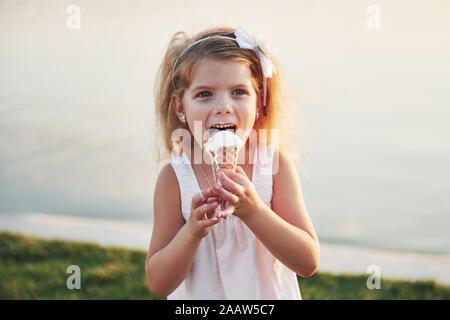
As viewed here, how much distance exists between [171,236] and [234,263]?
29cm

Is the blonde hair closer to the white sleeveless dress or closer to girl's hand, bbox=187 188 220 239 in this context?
the white sleeveless dress

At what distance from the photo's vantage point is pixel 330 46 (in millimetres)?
7730

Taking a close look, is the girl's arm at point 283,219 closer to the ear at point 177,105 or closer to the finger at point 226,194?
the finger at point 226,194

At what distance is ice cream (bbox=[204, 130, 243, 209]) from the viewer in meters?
1.92

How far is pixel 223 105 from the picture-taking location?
2016 millimetres

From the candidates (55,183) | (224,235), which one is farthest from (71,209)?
(224,235)

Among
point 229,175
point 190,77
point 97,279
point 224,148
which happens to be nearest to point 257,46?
point 190,77

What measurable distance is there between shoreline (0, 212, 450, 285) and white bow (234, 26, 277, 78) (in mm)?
1969

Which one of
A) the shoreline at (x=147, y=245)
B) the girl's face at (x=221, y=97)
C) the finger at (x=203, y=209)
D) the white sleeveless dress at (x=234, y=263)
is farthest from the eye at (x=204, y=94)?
the shoreline at (x=147, y=245)

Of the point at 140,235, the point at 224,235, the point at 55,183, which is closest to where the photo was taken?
the point at 224,235

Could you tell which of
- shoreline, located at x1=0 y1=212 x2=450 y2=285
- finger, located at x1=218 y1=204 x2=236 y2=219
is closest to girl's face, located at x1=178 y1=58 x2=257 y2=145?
finger, located at x1=218 y1=204 x2=236 y2=219

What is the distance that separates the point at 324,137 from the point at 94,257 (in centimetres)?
357

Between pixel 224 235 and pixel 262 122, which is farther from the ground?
pixel 262 122

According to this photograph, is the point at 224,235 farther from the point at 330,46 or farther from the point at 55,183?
the point at 330,46
